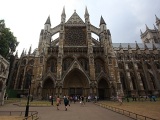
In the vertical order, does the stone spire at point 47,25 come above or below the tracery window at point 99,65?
above

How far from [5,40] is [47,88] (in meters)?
15.3

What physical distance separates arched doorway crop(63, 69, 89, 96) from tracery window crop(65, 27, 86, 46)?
778 centimetres

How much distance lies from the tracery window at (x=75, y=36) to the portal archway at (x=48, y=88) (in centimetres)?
1033

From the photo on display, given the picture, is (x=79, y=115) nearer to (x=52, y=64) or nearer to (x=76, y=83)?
(x=76, y=83)

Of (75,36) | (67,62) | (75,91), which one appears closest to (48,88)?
(75,91)

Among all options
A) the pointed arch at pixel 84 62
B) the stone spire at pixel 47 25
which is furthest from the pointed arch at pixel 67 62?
the stone spire at pixel 47 25

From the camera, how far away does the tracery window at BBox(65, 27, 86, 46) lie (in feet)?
100

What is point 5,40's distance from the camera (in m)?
28.2

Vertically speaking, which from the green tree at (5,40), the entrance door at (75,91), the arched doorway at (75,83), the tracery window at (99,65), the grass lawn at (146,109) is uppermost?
the green tree at (5,40)

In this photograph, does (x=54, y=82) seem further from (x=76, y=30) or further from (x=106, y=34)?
(x=106, y=34)

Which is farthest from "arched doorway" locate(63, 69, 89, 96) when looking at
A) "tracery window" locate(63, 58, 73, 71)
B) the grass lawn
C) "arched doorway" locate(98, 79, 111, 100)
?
the grass lawn

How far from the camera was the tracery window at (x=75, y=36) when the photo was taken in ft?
100

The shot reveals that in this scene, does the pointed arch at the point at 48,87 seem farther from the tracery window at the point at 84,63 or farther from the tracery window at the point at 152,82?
the tracery window at the point at 152,82

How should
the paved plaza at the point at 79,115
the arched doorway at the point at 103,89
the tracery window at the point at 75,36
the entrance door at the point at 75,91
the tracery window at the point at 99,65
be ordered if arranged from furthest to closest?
the tracery window at the point at 75,36, the tracery window at the point at 99,65, the entrance door at the point at 75,91, the arched doorway at the point at 103,89, the paved plaza at the point at 79,115
